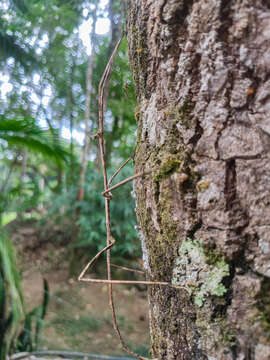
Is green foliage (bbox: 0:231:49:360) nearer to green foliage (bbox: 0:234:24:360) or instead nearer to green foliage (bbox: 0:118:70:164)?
green foliage (bbox: 0:234:24:360)

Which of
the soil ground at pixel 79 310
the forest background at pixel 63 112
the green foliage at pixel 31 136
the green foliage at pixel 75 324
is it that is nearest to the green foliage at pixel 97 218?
the forest background at pixel 63 112

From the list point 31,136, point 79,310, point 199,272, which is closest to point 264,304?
point 199,272

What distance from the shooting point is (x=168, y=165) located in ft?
1.55

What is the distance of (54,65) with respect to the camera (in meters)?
2.02

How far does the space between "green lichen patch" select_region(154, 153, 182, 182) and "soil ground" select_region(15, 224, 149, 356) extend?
62.3 inches

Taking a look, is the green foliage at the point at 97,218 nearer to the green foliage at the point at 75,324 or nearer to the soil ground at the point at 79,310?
the soil ground at the point at 79,310

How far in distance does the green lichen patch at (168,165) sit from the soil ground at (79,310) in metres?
1.58

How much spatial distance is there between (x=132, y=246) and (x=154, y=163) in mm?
2469

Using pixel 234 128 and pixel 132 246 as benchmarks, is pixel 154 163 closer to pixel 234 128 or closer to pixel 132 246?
pixel 234 128

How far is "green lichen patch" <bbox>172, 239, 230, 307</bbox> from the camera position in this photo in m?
0.42

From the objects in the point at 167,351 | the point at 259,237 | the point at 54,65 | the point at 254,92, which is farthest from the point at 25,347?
the point at 54,65

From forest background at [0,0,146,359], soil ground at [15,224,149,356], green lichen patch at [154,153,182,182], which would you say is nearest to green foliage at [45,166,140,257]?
forest background at [0,0,146,359]

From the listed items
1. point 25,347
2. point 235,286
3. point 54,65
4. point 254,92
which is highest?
point 54,65

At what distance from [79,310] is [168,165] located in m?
2.59
